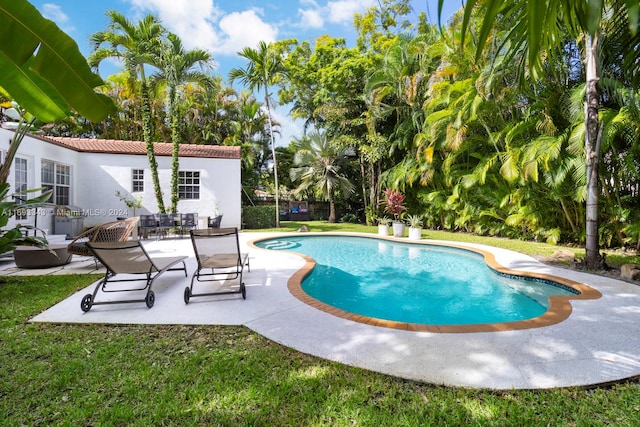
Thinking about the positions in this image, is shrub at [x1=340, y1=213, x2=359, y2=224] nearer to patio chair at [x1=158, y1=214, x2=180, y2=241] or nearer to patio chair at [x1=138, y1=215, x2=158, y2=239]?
patio chair at [x1=158, y1=214, x2=180, y2=241]

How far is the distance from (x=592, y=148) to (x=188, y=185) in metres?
16.0

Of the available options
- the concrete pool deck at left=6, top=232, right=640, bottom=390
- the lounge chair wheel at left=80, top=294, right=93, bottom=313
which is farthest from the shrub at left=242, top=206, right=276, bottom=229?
the lounge chair wheel at left=80, top=294, right=93, bottom=313

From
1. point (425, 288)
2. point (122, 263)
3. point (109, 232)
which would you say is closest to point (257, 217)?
point (109, 232)

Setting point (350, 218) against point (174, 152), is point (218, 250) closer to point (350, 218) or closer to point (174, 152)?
point (174, 152)

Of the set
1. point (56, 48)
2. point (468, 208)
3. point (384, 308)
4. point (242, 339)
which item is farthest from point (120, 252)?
point (468, 208)

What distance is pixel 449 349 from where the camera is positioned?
327 cm

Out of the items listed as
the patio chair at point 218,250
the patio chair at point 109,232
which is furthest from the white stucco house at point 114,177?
the patio chair at point 218,250

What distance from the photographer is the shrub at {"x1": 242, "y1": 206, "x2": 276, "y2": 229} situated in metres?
18.3

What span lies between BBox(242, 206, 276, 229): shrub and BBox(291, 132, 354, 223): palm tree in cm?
459

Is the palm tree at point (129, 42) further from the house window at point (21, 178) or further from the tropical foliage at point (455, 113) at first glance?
the house window at point (21, 178)

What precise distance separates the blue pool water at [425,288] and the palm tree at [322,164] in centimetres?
1154

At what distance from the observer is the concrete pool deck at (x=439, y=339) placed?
111 inches

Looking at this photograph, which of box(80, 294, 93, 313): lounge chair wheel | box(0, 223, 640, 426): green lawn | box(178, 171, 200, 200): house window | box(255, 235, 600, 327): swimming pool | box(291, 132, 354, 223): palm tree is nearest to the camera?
box(0, 223, 640, 426): green lawn

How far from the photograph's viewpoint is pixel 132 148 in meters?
15.4
